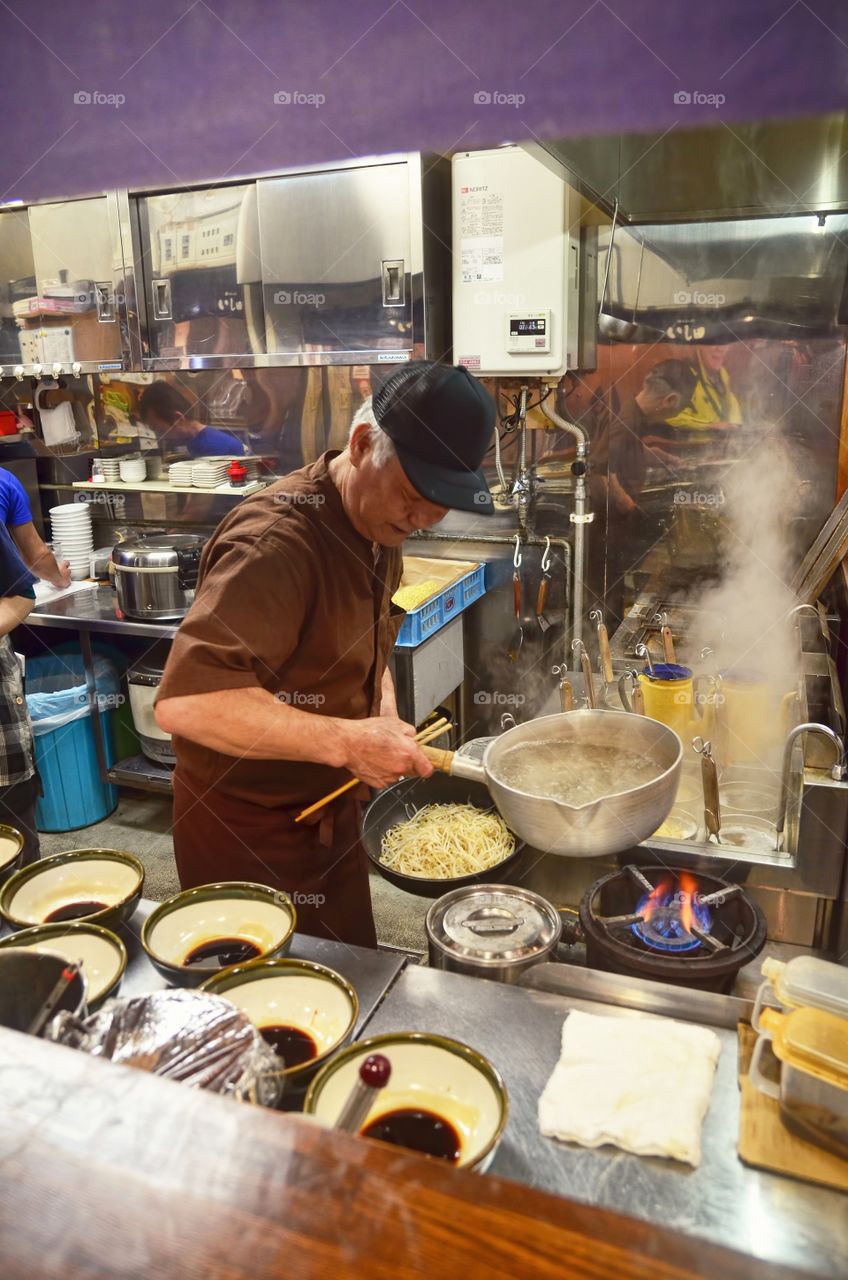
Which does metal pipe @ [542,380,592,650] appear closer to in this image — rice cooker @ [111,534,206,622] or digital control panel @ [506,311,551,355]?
digital control panel @ [506,311,551,355]

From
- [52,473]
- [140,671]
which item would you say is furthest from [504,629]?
[52,473]

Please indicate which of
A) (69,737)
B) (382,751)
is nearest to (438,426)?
(382,751)

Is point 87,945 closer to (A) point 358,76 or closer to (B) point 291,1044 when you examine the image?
(B) point 291,1044

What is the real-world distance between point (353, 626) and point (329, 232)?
2752 mm

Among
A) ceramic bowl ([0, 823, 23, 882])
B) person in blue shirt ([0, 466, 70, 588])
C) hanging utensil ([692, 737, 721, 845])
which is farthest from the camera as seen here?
person in blue shirt ([0, 466, 70, 588])

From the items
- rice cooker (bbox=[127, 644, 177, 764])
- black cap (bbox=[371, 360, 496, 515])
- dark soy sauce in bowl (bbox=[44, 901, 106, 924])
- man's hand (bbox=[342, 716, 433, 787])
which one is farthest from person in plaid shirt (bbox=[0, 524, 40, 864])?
black cap (bbox=[371, 360, 496, 515])

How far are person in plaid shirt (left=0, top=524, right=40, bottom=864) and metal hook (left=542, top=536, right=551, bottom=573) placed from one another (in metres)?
2.46

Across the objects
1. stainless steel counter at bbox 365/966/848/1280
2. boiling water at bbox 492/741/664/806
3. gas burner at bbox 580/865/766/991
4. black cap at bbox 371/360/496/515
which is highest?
black cap at bbox 371/360/496/515

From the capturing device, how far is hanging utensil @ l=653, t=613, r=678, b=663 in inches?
125

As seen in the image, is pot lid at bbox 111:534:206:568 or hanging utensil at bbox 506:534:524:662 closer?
pot lid at bbox 111:534:206:568

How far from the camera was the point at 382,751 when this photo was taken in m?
1.83

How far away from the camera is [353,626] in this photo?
2152mm

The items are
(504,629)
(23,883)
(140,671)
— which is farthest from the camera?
(504,629)

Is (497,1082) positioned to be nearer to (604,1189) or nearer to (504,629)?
(604,1189)
